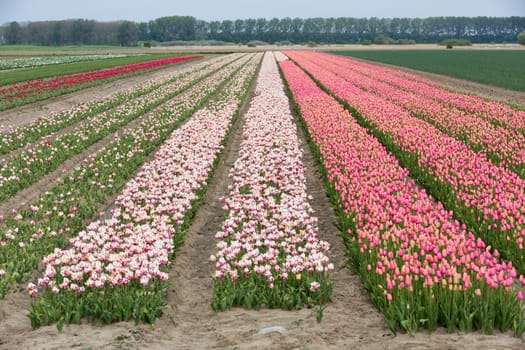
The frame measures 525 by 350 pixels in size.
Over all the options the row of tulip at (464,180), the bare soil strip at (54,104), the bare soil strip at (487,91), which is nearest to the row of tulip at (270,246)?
the row of tulip at (464,180)

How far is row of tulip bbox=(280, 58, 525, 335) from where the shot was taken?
566 centimetres

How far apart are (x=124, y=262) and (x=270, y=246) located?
2.21 metres

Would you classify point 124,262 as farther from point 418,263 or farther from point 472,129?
point 472,129

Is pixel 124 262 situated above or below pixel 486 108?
below

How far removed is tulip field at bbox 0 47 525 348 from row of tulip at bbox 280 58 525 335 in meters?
0.03

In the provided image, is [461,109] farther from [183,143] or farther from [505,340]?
[505,340]

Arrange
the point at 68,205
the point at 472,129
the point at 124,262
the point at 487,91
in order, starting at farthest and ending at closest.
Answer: the point at 487,91 → the point at 472,129 → the point at 68,205 → the point at 124,262

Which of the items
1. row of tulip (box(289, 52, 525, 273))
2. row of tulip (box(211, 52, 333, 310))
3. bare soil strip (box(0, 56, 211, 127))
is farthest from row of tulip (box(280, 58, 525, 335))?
bare soil strip (box(0, 56, 211, 127))

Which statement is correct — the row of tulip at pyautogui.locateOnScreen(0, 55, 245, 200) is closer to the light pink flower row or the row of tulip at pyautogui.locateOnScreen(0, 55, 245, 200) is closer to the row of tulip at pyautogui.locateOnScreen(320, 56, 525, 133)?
the light pink flower row

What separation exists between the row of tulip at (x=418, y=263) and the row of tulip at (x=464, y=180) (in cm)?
43

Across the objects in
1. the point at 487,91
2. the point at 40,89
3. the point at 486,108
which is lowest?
the point at 486,108

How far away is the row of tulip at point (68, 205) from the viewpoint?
8.16 m

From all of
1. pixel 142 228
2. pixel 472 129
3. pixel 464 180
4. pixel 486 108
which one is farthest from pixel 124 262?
pixel 486 108

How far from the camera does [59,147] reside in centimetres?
1653
